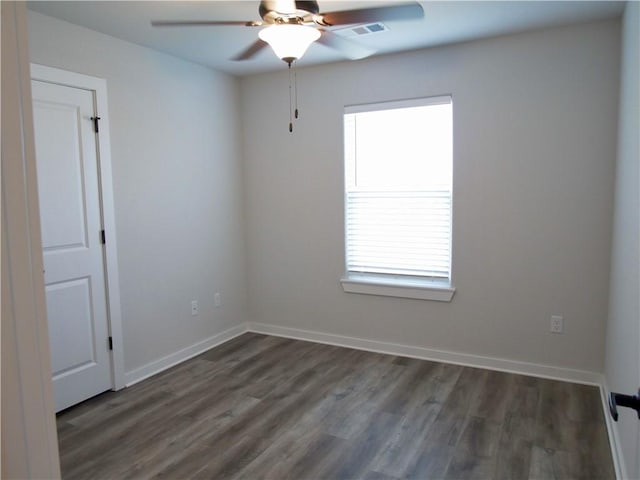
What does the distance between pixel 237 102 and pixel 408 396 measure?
10.2ft

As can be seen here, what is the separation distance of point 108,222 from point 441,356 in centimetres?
282

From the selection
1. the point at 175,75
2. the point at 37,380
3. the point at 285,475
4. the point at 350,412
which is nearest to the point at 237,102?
the point at 175,75

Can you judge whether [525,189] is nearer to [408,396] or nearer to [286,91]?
[408,396]

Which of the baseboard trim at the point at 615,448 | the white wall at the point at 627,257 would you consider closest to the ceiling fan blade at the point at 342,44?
the white wall at the point at 627,257

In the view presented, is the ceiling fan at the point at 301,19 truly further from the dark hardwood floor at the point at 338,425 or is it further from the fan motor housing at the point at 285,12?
the dark hardwood floor at the point at 338,425

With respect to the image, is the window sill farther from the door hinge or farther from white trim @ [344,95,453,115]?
the door hinge

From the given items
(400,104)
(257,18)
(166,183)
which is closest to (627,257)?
(400,104)

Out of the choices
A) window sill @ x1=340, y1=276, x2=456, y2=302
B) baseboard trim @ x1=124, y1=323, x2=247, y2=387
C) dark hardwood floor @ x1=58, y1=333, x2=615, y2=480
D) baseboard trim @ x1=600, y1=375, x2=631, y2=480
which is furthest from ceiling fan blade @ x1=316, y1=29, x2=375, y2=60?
baseboard trim @ x1=124, y1=323, x2=247, y2=387

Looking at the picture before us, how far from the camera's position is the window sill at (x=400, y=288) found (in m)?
3.79

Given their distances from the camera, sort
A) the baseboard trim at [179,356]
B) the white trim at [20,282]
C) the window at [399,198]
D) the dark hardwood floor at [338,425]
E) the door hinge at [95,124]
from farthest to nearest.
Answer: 1. the window at [399,198]
2. the baseboard trim at [179,356]
3. the door hinge at [95,124]
4. the dark hardwood floor at [338,425]
5. the white trim at [20,282]

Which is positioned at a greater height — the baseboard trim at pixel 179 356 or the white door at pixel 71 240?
the white door at pixel 71 240

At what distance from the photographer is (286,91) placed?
4.30 metres

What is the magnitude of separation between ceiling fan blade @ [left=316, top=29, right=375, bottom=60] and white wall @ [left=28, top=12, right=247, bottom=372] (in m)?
1.67

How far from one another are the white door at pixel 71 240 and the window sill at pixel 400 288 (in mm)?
2061
